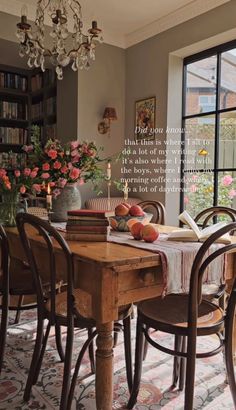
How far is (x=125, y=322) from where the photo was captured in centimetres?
169

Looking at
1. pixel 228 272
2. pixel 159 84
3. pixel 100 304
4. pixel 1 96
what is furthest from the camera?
pixel 1 96

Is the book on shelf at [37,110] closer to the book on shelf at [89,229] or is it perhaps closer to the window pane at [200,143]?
the window pane at [200,143]

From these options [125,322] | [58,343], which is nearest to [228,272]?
[125,322]

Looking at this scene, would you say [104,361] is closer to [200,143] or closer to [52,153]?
[52,153]

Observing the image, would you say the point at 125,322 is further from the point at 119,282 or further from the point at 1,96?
the point at 1,96

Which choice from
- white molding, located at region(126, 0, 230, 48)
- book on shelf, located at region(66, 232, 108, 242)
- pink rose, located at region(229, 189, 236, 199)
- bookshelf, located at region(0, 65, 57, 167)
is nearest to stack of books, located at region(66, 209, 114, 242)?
book on shelf, located at region(66, 232, 108, 242)

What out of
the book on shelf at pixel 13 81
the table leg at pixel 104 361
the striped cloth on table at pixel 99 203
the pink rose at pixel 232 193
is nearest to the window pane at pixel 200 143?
the pink rose at pixel 232 193

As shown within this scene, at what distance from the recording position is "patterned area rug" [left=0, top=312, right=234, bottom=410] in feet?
5.43

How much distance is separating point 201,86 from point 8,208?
8.74 ft

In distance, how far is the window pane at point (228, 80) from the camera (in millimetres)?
3443

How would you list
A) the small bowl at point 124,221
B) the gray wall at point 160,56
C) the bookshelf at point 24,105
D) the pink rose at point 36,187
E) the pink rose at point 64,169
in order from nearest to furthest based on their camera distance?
the small bowl at point 124,221, the pink rose at point 36,187, the pink rose at point 64,169, the gray wall at point 160,56, the bookshelf at point 24,105

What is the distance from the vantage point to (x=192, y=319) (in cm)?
134

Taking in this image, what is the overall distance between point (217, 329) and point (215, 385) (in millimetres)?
568

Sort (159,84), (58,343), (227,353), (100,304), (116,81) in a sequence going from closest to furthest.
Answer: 1. (100,304)
2. (227,353)
3. (58,343)
4. (159,84)
5. (116,81)
